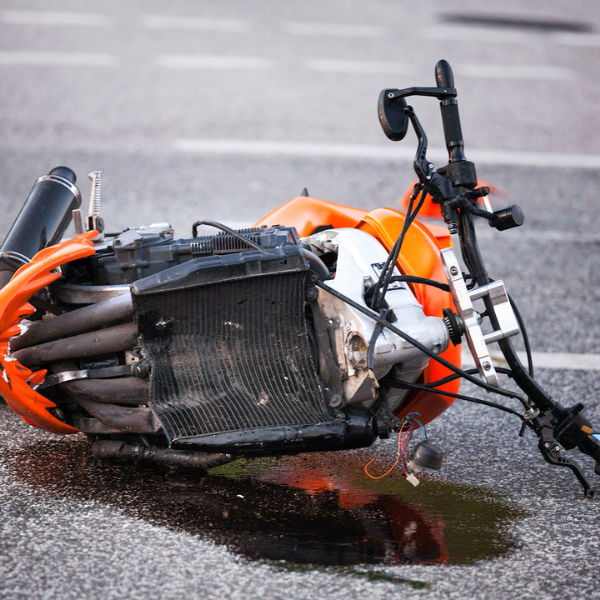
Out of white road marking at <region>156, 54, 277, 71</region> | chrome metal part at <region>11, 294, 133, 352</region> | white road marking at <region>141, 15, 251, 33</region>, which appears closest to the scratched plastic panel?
chrome metal part at <region>11, 294, 133, 352</region>

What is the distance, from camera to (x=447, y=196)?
281 cm

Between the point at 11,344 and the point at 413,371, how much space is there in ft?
4.73

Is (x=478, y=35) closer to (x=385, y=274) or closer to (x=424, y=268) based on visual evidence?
(x=424, y=268)

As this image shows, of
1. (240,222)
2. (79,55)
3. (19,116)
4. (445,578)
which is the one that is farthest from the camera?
(79,55)

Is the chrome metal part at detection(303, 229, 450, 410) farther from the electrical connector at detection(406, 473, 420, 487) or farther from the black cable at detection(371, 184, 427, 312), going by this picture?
the electrical connector at detection(406, 473, 420, 487)

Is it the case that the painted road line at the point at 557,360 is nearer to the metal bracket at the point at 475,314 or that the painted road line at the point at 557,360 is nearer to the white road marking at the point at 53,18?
the metal bracket at the point at 475,314

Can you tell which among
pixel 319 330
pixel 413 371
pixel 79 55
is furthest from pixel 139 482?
pixel 79 55

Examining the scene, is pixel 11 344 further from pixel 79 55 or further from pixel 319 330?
pixel 79 55

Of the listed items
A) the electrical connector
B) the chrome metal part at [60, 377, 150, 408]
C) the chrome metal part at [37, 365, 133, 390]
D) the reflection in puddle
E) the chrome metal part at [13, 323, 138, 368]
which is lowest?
the reflection in puddle

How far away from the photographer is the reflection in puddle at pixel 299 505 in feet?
8.55

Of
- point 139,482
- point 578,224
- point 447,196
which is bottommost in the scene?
point 139,482

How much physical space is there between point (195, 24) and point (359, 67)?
8.72 feet

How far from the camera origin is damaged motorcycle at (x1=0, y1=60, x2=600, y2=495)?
2.75 m

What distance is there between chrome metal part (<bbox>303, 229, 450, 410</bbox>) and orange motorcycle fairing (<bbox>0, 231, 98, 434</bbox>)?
91 centimetres
